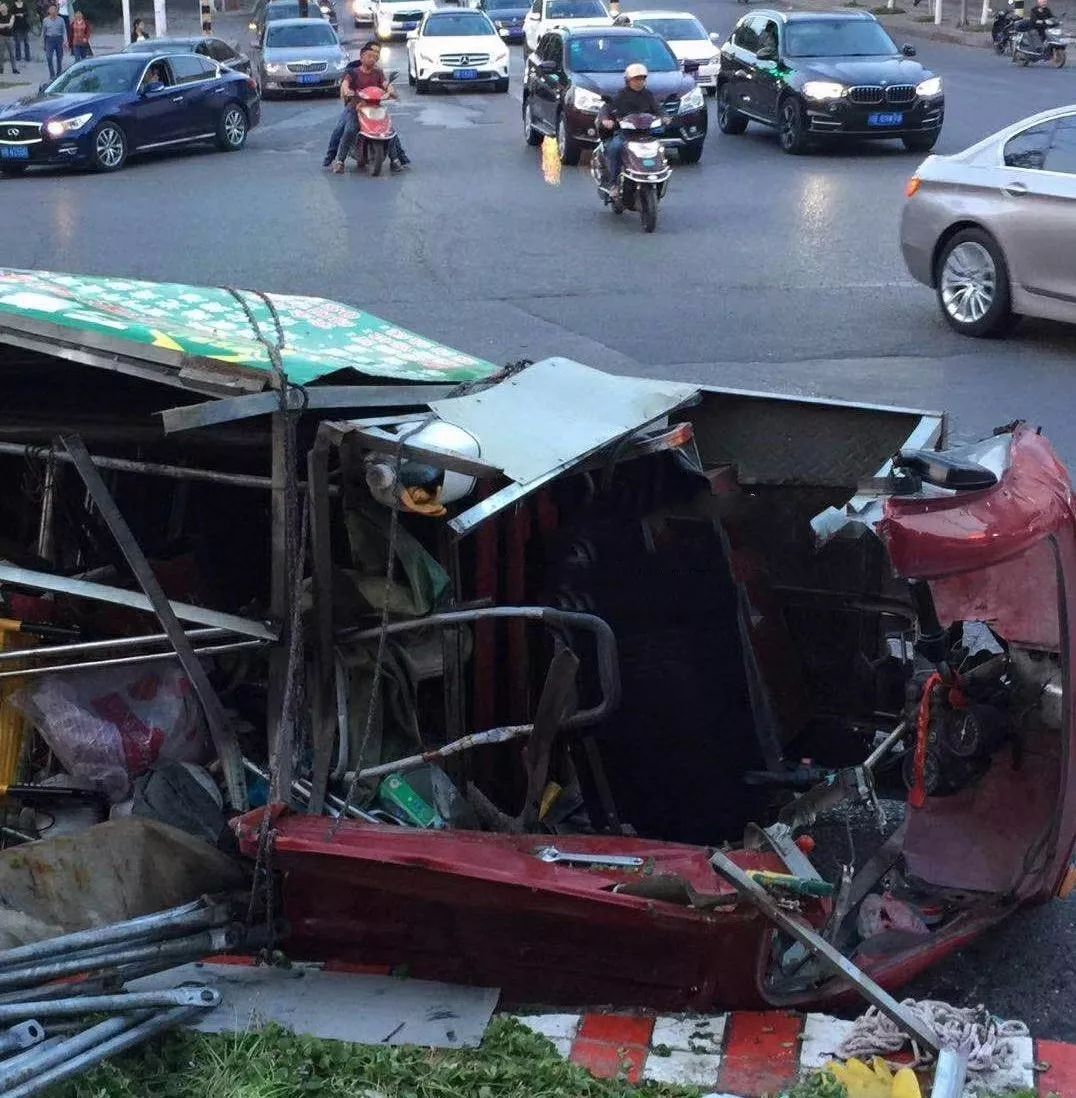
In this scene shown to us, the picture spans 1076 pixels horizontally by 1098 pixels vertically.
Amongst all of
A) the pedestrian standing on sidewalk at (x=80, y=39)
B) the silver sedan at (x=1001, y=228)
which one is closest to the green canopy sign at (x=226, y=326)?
the silver sedan at (x=1001, y=228)

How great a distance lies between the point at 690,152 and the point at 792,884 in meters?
18.1

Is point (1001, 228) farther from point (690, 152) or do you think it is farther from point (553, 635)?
point (690, 152)

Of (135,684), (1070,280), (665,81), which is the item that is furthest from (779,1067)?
(665,81)

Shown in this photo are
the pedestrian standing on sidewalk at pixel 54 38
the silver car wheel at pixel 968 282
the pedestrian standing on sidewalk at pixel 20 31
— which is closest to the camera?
the silver car wheel at pixel 968 282

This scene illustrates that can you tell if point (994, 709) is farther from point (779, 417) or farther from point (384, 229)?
point (384, 229)

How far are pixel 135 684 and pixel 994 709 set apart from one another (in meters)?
2.48

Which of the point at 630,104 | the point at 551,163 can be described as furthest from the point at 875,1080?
the point at 551,163

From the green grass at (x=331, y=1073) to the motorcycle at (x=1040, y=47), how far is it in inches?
1269

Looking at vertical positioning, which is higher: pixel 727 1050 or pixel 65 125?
pixel 65 125

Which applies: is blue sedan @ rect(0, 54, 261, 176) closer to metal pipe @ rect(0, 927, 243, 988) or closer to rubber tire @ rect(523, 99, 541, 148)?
rubber tire @ rect(523, 99, 541, 148)

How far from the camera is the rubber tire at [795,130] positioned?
20750 mm

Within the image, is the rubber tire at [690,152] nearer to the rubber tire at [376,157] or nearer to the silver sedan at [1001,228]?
the rubber tire at [376,157]

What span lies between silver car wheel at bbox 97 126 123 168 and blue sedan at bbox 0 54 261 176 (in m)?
0.01

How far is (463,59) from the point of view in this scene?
30594 millimetres
